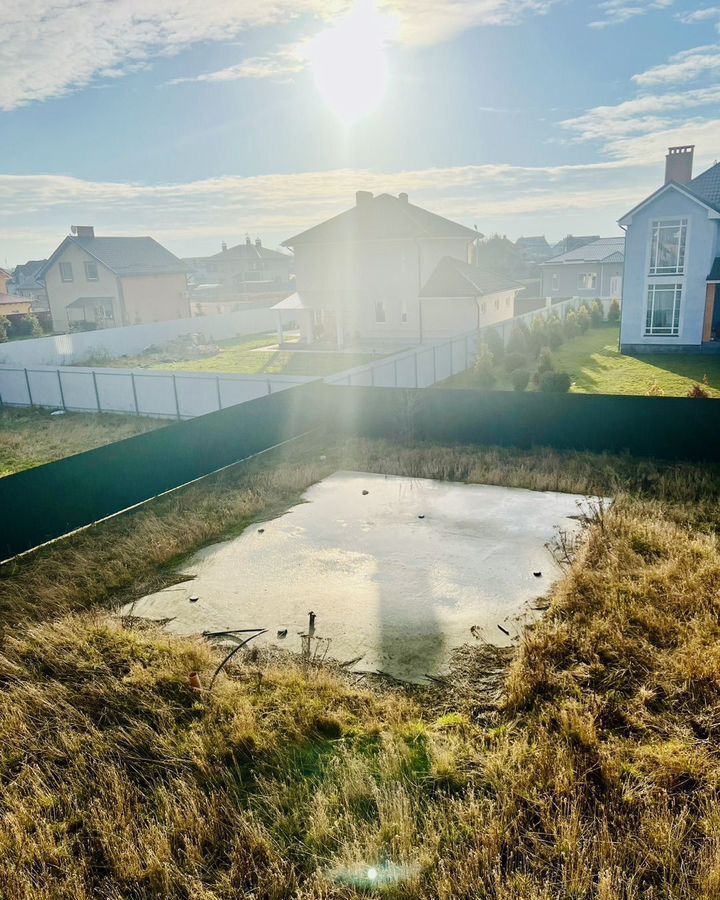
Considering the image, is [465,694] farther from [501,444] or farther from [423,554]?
[501,444]

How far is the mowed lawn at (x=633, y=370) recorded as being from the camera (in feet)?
67.6

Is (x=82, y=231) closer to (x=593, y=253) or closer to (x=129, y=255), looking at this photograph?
(x=129, y=255)

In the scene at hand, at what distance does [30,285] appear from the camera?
65.7m

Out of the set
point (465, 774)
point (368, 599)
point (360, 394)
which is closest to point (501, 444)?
point (360, 394)

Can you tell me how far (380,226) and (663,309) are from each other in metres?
14.0

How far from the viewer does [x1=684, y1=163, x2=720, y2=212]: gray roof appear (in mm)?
24562

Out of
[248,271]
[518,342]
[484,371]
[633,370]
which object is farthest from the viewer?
[248,271]

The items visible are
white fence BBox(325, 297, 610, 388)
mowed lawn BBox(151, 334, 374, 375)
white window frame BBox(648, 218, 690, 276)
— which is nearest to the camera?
white fence BBox(325, 297, 610, 388)

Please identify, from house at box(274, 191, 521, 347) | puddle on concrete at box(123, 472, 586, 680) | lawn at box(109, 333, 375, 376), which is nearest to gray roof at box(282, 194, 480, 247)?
house at box(274, 191, 521, 347)

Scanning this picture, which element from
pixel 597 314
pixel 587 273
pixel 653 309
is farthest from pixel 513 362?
pixel 587 273

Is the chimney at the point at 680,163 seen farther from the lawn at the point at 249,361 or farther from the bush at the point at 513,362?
the lawn at the point at 249,361

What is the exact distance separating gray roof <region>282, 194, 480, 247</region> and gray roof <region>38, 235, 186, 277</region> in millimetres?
11771

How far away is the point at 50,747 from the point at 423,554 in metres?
5.25

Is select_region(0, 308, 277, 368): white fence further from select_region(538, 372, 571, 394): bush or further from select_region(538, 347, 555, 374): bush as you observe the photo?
select_region(538, 347, 555, 374): bush
